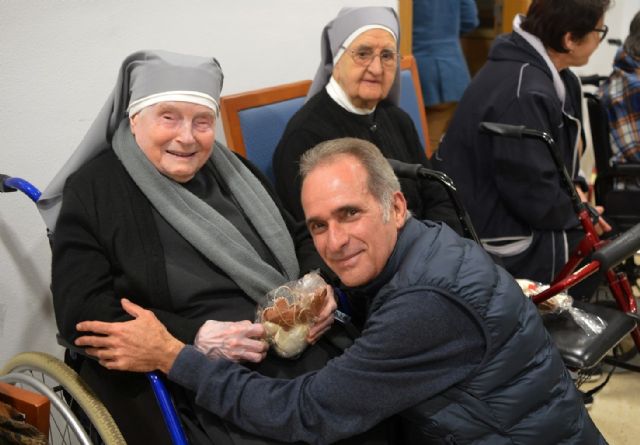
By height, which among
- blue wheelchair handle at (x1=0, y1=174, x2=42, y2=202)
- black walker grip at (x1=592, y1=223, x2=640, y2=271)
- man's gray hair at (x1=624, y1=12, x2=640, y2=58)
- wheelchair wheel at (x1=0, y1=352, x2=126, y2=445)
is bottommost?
wheelchair wheel at (x1=0, y1=352, x2=126, y2=445)

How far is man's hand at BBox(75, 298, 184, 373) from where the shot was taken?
135cm

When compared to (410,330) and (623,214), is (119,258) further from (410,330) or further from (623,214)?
(623,214)

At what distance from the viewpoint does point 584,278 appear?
1.98 m

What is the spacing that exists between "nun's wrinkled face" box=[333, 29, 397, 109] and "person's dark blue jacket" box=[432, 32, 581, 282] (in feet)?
1.41

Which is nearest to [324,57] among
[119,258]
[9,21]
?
[9,21]

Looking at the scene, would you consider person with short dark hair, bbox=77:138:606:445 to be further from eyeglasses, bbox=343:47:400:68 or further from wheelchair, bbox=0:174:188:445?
eyeglasses, bbox=343:47:400:68

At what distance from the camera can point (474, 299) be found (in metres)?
1.16

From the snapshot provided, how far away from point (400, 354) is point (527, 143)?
135cm

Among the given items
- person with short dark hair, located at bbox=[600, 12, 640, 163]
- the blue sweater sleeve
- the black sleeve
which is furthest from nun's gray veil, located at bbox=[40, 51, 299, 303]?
person with short dark hair, located at bbox=[600, 12, 640, 163]

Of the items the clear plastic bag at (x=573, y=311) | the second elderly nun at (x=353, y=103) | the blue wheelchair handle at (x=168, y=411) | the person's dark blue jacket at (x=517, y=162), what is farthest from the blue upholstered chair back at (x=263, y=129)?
the blue wheelchair handle at (x=168, y=411)

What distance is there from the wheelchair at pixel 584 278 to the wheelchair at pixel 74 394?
839mm

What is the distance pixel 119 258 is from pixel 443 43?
2.44 metres

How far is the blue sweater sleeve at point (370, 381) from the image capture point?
3.79ft

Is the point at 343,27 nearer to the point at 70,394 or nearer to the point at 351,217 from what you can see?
the point at 351,217
